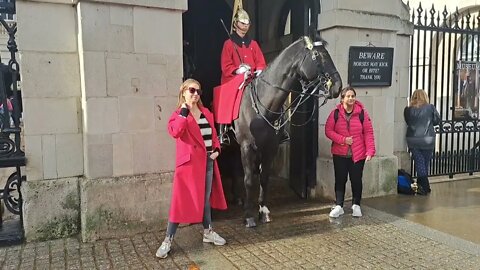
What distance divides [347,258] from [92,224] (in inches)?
114

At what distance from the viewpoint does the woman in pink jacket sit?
552cm

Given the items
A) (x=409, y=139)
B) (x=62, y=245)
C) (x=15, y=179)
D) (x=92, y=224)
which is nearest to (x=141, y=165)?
(x=92, y=224)

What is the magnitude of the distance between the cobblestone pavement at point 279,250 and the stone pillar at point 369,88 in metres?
1.32

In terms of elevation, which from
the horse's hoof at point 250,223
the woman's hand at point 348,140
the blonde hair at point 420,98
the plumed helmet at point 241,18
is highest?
the plumed helmet at point 241,18

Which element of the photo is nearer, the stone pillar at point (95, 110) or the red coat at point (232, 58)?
the stone pillar at point (95, 110)

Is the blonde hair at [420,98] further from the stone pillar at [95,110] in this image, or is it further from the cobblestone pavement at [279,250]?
the stone pillar at [95,110]

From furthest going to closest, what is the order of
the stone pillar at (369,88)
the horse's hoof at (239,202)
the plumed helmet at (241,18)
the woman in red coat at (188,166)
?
1. the horse's hoof at (239,202)
2. the stone pillar at (369,88)
3. the plumed helmet at (241,18)
4. the woman in red coat at (188,166)

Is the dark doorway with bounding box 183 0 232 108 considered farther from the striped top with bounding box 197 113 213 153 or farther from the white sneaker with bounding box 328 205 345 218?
the white sneaker with bounding box 328 205 345 218

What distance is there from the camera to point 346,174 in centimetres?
577

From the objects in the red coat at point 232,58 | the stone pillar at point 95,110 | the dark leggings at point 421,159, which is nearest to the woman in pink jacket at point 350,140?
the red coat at point 232,58

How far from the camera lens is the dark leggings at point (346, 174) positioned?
568cm

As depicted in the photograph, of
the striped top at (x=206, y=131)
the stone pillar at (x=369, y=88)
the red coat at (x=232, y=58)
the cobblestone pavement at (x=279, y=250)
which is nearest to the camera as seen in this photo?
the cobblestone pavement at (x=279, y=250)

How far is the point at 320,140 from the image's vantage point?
21.9 ft

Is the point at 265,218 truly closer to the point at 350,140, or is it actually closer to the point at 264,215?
the point at 264,215
